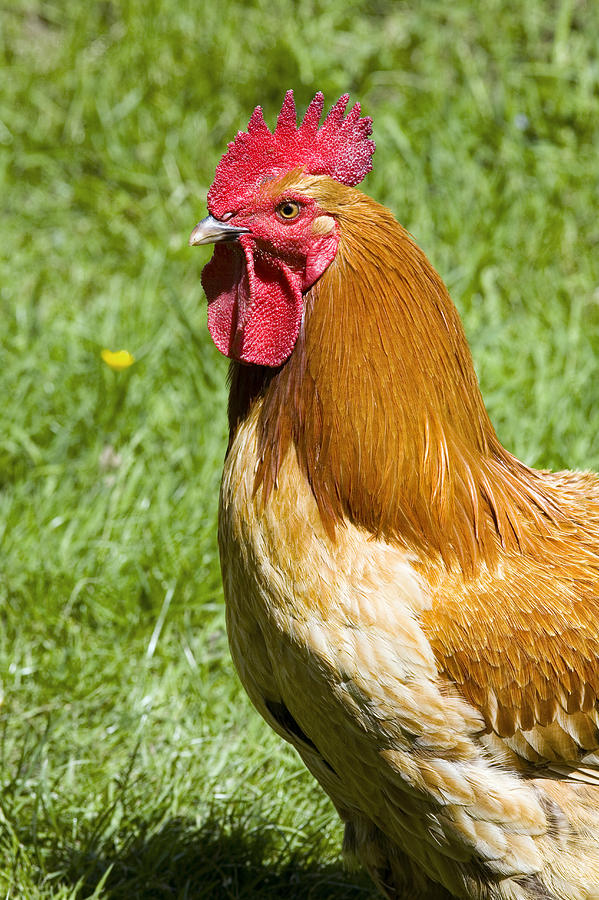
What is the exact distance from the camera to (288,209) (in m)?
2.56

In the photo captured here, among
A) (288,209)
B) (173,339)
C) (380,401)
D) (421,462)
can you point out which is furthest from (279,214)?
(173,339)

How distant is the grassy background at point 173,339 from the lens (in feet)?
11.6

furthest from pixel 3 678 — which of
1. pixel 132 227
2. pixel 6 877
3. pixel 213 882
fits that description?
pixel 132 227

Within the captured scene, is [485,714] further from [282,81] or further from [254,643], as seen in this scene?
[282,81]

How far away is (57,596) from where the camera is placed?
414 centimetres

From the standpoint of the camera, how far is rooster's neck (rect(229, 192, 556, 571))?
8.43 ft

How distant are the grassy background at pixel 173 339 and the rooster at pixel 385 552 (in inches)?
42.2

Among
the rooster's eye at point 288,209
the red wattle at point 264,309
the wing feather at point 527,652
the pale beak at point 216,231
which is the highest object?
the rooster's eye at point 288,209

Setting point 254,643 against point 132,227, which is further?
point 132,227

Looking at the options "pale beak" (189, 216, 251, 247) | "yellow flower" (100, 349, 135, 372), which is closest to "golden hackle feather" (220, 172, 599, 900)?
"pale beak" (189, 216, 251, 247)

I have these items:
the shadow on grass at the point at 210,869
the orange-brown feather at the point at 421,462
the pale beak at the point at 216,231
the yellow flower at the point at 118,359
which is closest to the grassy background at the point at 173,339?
the shadow on grass at the point at 210,869

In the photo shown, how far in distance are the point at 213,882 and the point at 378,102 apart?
463 cm

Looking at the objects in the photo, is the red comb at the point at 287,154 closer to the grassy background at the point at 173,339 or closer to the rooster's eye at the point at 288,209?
the rooster's eye at the point at 288,209

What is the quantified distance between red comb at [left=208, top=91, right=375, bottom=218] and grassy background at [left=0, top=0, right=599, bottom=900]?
1.91m
